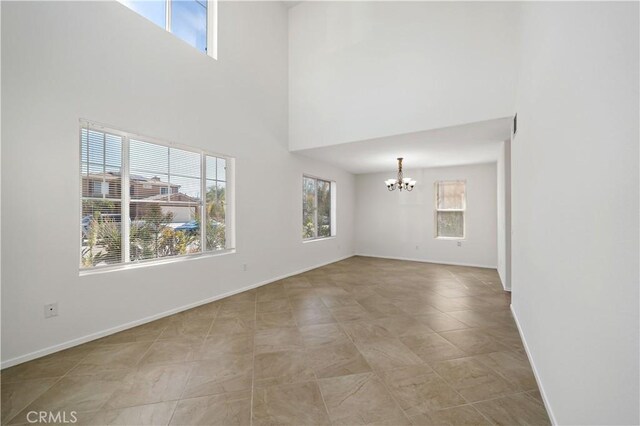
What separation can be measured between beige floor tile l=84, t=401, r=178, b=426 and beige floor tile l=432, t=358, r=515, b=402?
1.96m

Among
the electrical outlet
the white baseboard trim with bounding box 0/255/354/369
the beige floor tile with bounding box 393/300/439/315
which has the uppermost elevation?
the electrical outlet

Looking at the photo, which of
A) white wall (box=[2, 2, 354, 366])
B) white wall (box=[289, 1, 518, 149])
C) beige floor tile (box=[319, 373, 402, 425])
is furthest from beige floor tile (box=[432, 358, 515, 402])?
white wall (box=[2, 2, 354, 366])

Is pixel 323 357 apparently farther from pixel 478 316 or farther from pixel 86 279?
pixel 86 279

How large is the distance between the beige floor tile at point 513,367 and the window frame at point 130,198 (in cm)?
354

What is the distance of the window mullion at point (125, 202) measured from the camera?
2.99m

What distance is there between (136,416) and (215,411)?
475 millimetres

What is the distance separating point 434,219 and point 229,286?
206 inches

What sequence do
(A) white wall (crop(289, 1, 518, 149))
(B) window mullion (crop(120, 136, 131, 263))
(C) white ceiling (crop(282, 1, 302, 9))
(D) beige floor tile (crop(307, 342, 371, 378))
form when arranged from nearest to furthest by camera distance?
(D) beige floor tile (crop(307, 342, 371, 378)), (B) window mullion (crop(120, 136, 131, 263)), (A) white wall (crop(289, 1, 518, 149)), (C) white ceiling (crop(282, 1, 302, 9))

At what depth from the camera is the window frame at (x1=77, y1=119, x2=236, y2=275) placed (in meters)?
2.72

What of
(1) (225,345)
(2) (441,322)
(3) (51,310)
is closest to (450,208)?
(2) (441,322)

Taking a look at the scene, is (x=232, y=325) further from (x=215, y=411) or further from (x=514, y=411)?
(x=514, y=411)

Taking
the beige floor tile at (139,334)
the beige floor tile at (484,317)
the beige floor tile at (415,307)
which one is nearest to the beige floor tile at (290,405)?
the beige floor tile at (139,334)

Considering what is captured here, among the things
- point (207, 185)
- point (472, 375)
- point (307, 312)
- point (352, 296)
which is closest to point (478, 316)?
point (472, 375)

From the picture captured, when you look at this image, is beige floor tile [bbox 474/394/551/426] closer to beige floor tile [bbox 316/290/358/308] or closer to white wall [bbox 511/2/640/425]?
white wall [bbox 511/2/640/425]
